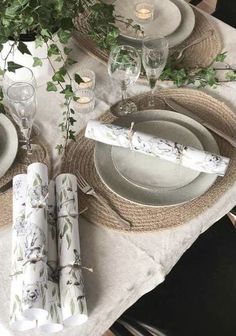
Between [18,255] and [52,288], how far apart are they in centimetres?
9

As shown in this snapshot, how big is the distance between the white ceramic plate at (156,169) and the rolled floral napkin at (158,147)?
0.10ft

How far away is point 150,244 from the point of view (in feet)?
3.04

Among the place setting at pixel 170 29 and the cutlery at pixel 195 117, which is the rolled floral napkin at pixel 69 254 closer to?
the cutlery at pixel 195 117

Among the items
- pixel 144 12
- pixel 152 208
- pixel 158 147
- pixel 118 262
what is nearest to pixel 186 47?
pixel 144 12

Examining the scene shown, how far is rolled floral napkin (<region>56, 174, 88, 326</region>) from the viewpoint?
2.62 feet

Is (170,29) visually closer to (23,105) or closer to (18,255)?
(23,105)

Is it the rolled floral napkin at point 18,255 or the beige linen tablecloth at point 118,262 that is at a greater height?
the rolled floral napkin at point 18,255

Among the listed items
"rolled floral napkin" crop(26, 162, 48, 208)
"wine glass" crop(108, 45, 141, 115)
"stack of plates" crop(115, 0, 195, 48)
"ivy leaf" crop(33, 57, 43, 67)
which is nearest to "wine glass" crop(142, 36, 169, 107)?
"wine glass" crop(108, 45, 141, 115)

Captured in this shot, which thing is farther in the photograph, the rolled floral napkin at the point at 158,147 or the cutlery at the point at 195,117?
the cutlery at the point at 195,117

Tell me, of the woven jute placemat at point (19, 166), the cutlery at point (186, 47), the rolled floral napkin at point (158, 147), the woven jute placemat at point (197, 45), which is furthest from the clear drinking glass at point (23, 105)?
the cutlery at point (186, 47)

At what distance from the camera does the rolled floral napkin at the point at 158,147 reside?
950 millimetres

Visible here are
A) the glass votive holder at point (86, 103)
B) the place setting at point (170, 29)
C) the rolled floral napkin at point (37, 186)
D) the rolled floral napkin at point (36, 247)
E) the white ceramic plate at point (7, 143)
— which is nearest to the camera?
the rolled floral napkin at point (36, 247)

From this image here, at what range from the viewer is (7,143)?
3.42 ft

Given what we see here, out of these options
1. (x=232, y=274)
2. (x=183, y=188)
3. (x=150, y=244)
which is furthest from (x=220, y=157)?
(x=232, y=274)
